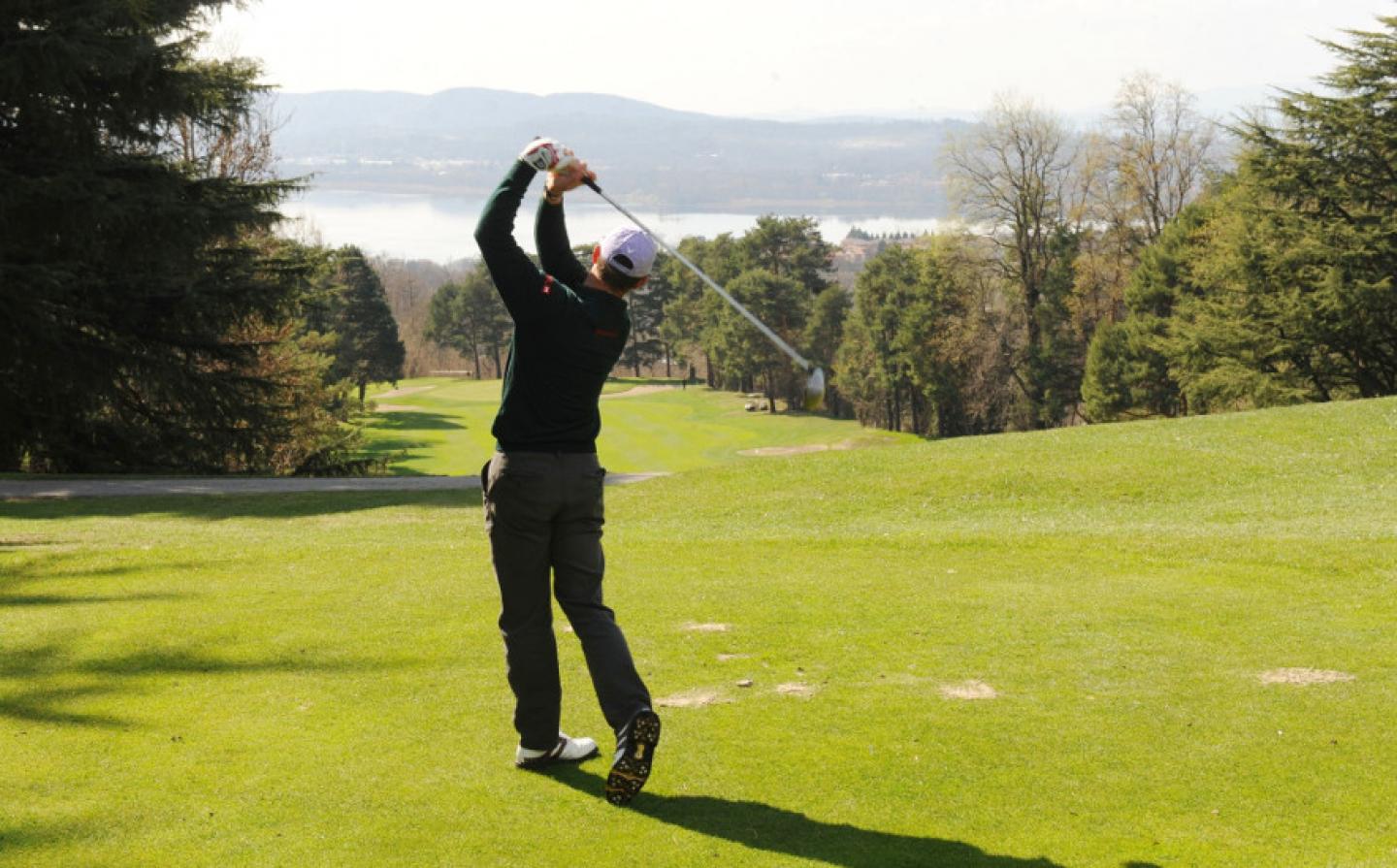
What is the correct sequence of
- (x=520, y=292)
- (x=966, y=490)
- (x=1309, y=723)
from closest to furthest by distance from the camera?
(x=520, y=292) → (x=1309, y=723) → (x=966, y=490)

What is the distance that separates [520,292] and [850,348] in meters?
88.0

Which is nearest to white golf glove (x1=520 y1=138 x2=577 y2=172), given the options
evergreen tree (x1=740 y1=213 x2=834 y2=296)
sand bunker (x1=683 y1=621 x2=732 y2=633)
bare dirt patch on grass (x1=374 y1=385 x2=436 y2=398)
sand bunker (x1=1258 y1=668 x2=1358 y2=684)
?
sand bunker (x1=683 y1=621 x2=732 y2=633)

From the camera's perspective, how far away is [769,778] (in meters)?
5.68

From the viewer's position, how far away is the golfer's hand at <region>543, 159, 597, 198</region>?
5831mm

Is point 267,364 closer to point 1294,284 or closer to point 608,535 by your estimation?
point 608,535

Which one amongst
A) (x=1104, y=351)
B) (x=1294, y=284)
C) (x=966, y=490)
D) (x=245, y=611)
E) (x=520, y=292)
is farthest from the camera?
(x=1104, y=351)

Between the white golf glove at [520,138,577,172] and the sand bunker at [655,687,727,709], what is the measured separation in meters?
2.95

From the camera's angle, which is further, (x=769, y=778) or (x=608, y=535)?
(x=608, y=535)

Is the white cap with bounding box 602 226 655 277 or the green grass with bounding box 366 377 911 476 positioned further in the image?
the green grass with bounding box 366 377 911 476

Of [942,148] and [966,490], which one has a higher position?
[942,148]

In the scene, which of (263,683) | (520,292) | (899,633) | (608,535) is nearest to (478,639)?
(263,683)

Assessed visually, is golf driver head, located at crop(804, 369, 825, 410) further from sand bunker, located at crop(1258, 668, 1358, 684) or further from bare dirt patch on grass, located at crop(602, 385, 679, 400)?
bare dirt patch on grass, located at crop(602, 385, 679, 400)

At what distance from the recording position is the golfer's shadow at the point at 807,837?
479 cm

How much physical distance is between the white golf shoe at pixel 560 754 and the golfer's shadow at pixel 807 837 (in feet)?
1.06
